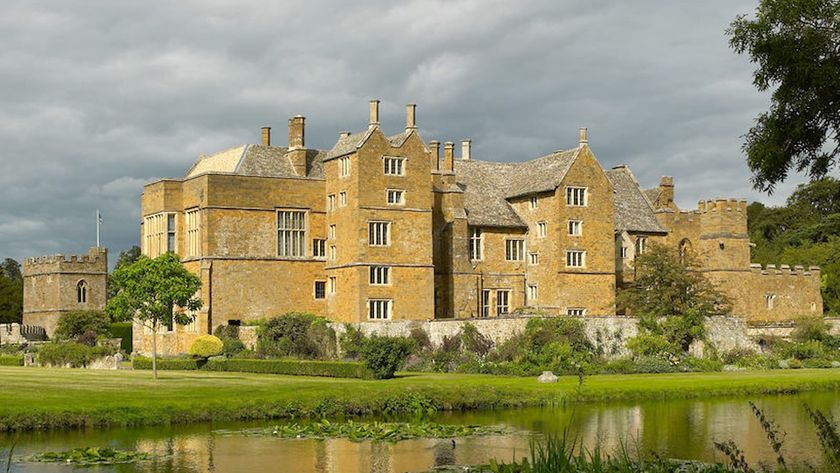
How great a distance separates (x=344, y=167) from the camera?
52.8 m

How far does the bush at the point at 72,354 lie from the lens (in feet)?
160

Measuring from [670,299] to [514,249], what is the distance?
10091mm

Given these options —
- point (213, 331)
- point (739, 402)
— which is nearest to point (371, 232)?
point (213, 331)

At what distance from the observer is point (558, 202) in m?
54.3

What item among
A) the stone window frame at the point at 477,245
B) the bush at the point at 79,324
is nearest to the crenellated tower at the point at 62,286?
the bush at the point at 79,324

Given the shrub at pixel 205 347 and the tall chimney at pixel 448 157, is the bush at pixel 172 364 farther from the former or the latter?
the tall chimney at pixel 448 157

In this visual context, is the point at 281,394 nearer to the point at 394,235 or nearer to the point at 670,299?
the point at 394,235

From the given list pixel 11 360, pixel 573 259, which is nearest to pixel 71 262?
pixel 11 360

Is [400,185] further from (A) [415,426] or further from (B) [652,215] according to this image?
(A) [415,426]

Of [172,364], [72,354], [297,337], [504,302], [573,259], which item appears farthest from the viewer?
[504,302]

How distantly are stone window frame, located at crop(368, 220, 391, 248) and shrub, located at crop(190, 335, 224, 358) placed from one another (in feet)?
26.1

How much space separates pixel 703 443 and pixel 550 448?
10.6m

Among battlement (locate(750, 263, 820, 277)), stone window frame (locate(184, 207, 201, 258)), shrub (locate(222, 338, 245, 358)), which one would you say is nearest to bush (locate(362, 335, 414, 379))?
shrub (locate(222, 338, 245, 358))

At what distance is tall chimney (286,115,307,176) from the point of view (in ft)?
182
